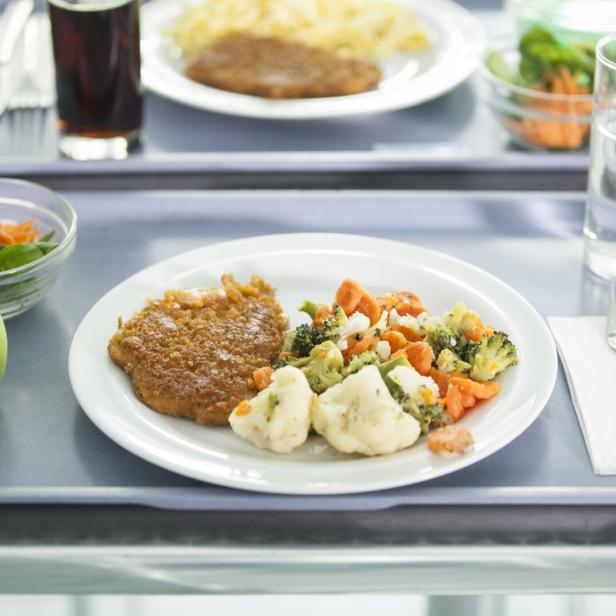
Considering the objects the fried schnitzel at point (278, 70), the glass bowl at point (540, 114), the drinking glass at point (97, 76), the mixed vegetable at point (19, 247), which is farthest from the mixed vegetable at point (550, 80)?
the mixed vegetable at point (19, 247)

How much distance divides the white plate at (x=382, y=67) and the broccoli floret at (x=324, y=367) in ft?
2.89

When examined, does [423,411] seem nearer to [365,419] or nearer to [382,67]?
[365,419]

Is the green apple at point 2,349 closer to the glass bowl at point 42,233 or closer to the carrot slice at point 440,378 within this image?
the glass bowl at point 42,233

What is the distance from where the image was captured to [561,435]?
1474mm

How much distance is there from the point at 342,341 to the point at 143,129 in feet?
3.28

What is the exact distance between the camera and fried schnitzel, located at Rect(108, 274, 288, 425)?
1.45 metres

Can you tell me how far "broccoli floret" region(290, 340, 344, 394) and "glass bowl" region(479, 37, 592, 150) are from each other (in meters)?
0.95

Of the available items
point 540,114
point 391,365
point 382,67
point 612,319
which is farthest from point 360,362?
point 382,67

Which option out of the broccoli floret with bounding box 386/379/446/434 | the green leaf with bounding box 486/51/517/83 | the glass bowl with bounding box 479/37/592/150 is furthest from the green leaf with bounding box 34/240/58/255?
the green leaf with bounding box 486/51/517/83

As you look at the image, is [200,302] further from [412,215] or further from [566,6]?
[566,6]

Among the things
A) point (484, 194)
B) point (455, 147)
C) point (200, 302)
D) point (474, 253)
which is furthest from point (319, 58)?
point (200, 302)

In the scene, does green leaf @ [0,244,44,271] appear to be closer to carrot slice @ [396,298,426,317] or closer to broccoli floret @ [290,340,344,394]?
broccoli floret @ [290,340,344,394]

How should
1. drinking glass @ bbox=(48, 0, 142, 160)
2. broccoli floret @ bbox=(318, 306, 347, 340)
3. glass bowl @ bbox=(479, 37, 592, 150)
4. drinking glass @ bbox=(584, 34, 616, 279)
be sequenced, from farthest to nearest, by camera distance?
1. glass bowl @ bbox=(479, 37, 592, 150)
2. drinking glass @ bbox=(48, 0, 142, 160)
3. drinking glass @ bbox=(584, 34, 616, 279)
4. broccoli floret @ bbox=(318, 306, 347, 340)

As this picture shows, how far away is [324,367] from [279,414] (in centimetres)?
13
